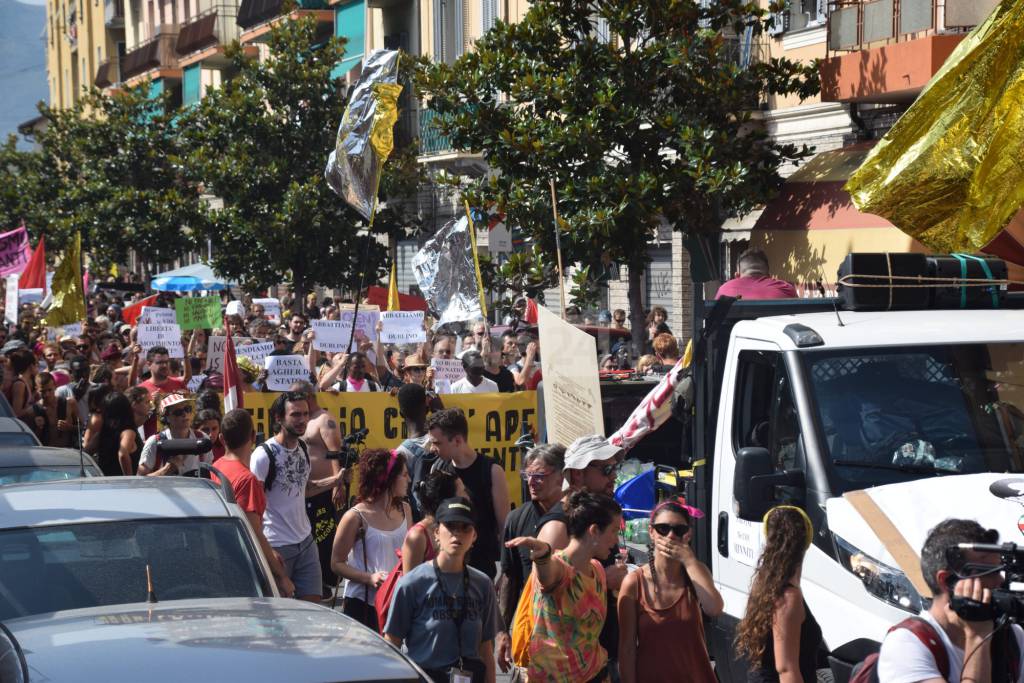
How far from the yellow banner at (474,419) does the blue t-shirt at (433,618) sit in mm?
5982

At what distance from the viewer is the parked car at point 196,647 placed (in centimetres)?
425

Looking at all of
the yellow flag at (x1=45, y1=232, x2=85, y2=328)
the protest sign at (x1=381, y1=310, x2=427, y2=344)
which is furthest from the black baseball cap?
the yellow flag at (x1=45, y1=232, x2=85, y2=328)

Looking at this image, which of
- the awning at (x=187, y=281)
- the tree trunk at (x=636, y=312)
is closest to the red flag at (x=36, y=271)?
the awning at (x=187, y=281)

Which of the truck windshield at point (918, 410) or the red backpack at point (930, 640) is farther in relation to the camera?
→ the truck windshield at point (918, 410)

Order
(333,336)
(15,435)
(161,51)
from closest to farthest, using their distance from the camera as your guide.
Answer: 1. (15,435)
2. (333,336)
3. (161,51)

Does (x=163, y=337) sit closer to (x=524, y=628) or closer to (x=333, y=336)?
(x=333, y=336)

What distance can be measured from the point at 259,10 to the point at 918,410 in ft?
120

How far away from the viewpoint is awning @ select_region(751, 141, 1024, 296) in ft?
52.4

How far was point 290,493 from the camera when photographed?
891 centimetres

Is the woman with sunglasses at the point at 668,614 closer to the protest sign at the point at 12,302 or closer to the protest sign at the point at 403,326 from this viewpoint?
the protest sign at the point at 403,326

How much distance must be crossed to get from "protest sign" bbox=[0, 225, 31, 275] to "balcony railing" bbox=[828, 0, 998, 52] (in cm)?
1607

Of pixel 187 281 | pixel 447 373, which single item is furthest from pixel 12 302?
pixel 187 281

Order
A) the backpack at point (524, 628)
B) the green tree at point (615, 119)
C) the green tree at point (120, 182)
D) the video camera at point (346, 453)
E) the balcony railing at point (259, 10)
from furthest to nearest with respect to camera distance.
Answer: the green tree at point (120, 182), the balcony railing at point (259, 10), the green tree at point (615, 119), the video camera at point (346, 453), the backpack at point (524, 628)

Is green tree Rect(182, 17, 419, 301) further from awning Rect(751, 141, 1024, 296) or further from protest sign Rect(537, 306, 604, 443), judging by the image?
protest sign Rect(537, 306, 604, 443)
